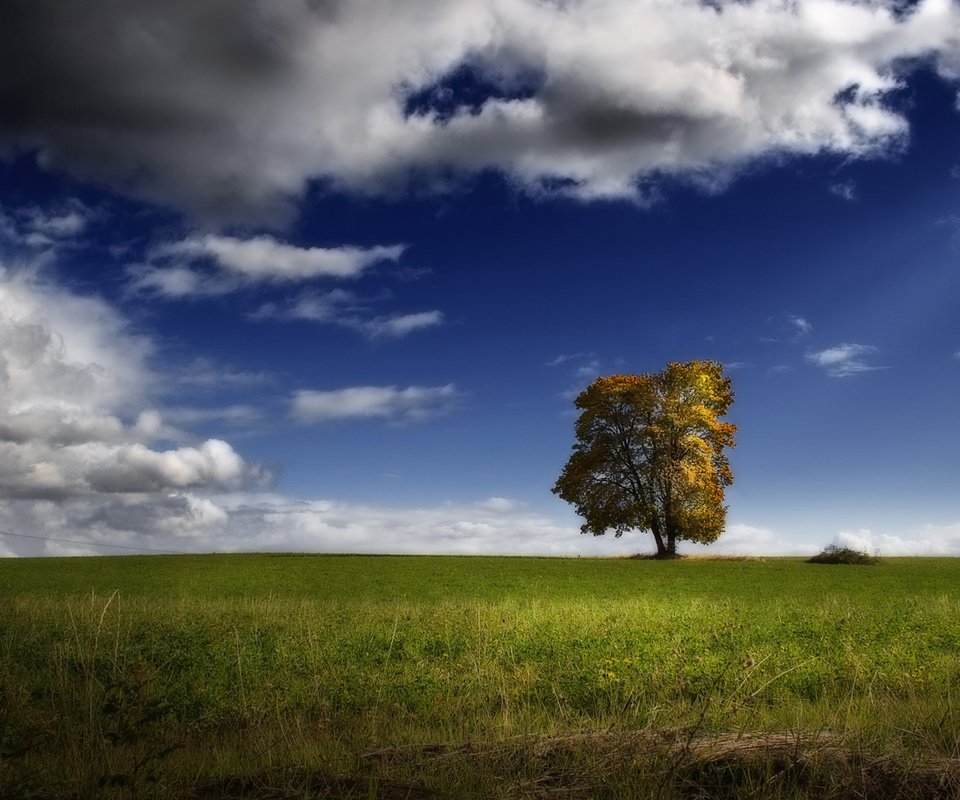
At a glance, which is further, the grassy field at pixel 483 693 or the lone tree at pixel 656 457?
the lone tree at pixel 656 457

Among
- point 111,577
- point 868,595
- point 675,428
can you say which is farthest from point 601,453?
point 111,577

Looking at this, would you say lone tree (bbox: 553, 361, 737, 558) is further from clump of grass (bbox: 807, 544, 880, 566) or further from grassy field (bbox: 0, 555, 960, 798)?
grassy field (bbox: 0, 555, 960, 798)

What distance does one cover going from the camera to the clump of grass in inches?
1949

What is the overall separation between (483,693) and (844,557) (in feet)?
148

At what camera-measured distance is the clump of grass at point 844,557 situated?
162 ft

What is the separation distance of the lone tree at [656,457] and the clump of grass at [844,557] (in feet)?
22.0

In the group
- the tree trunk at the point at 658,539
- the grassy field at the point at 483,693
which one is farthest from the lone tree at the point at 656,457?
the grassy field at the point at 483,693

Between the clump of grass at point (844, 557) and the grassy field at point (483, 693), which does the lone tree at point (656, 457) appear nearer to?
the clump of grass at point (844, 557)

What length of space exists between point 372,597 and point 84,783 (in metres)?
21.6

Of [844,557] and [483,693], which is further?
[844,557]

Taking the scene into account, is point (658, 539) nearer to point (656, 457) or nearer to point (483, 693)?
point (656, 457)

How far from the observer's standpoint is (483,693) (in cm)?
1188

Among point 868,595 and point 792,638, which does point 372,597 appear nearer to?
point 792,638

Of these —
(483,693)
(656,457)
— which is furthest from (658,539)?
(483,693)
